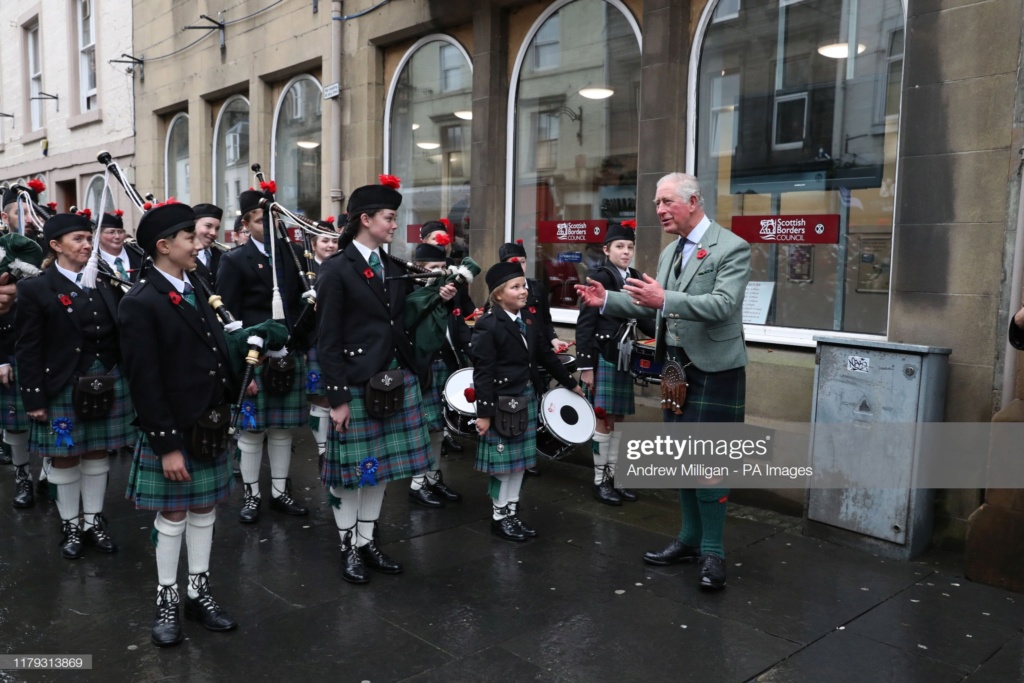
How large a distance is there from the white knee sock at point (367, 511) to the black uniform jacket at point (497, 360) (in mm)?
774

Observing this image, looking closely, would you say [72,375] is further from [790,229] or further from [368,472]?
[790,229]

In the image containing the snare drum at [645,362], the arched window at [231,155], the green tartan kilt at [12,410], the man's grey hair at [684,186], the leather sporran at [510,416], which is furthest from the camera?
the arched window at [231,155]

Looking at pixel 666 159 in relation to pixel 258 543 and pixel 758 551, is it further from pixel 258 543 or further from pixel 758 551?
pixel 258 543

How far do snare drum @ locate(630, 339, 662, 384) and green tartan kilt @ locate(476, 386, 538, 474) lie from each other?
0.73m

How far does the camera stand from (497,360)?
15.3 feet

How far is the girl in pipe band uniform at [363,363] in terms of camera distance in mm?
3883

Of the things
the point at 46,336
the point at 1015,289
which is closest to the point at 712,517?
the point at 1015,289

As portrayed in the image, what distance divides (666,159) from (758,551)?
10.2ft

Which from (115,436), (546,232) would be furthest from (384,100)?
(115,436)

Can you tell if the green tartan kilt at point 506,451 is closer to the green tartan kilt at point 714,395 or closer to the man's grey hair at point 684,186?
the green tartan kilt at point 714,395

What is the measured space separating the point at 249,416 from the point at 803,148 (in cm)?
422

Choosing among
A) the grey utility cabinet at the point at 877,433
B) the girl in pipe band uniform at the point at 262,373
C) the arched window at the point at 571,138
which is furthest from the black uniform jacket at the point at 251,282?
the grey utility cabinet at the point at 877,433

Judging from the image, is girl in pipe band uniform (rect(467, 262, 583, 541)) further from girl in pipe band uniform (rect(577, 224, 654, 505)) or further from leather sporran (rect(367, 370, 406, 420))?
girl in pipe band uniform (rect(577, 224, 654, 505))

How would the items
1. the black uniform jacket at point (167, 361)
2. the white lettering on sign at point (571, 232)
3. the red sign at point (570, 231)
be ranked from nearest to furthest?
the black uniform jacket at point (167, 361) → the red sign at point (570, 231) → the white lettering on sign at point (571, 232)
